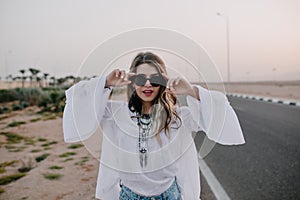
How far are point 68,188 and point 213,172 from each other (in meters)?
2.16

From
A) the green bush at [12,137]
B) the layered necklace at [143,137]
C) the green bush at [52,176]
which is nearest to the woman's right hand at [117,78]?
the layered necklace at [143,137]

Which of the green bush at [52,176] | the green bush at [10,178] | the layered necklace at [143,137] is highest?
the layered necklace at [143,137]

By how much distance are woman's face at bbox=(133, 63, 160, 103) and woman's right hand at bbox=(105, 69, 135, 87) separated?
63mm

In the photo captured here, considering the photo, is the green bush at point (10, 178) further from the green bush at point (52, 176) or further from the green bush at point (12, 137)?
the green bush at point (12, 137)

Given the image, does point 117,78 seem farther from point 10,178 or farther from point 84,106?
point 10,178

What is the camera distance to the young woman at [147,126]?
1.85 meters

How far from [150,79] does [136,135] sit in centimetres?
31

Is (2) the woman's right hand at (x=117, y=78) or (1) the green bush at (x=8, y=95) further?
(1) the green bush at (x=8, y=95)

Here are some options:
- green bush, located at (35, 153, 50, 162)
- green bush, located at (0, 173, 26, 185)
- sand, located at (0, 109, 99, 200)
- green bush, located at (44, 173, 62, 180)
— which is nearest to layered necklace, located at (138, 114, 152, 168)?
sand, located at (0, 109, 99, 200)

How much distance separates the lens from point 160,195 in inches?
77.9

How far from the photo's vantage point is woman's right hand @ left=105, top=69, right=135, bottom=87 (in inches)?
71.3

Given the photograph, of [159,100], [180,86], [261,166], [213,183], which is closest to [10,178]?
[213,183]

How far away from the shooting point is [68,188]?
5.08 m

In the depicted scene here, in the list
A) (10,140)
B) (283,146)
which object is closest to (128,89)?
(283,146)
